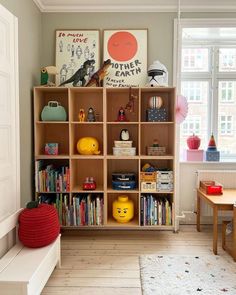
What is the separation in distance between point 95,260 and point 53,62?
86.6 inches

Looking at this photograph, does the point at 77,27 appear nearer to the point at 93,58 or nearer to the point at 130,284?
the point at 93,58

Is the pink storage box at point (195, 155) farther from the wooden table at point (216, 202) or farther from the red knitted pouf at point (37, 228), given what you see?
the red knitted pouf at point (37, 228)

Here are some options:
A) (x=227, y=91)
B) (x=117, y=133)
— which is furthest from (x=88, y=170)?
(x=227, y=91)

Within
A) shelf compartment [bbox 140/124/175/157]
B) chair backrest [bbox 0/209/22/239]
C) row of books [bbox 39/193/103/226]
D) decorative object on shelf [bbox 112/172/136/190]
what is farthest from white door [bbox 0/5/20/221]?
shelf compartment [bbox 140/124/175/157]

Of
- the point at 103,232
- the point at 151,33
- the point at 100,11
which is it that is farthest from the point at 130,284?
the point at 100,11

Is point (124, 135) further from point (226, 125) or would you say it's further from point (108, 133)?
point (226, 125)

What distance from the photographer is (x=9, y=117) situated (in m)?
2.35

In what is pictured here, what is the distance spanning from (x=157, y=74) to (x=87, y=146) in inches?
42.0

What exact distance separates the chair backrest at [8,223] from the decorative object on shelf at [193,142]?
2129 millimetres

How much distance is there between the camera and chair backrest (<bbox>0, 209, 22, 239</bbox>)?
2056 millimetres

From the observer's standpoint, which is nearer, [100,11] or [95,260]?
[95,260]

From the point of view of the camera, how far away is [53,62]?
127 inches

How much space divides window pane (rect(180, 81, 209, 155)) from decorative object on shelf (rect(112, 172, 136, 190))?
3.10 feet

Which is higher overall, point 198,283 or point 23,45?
point 23,45
